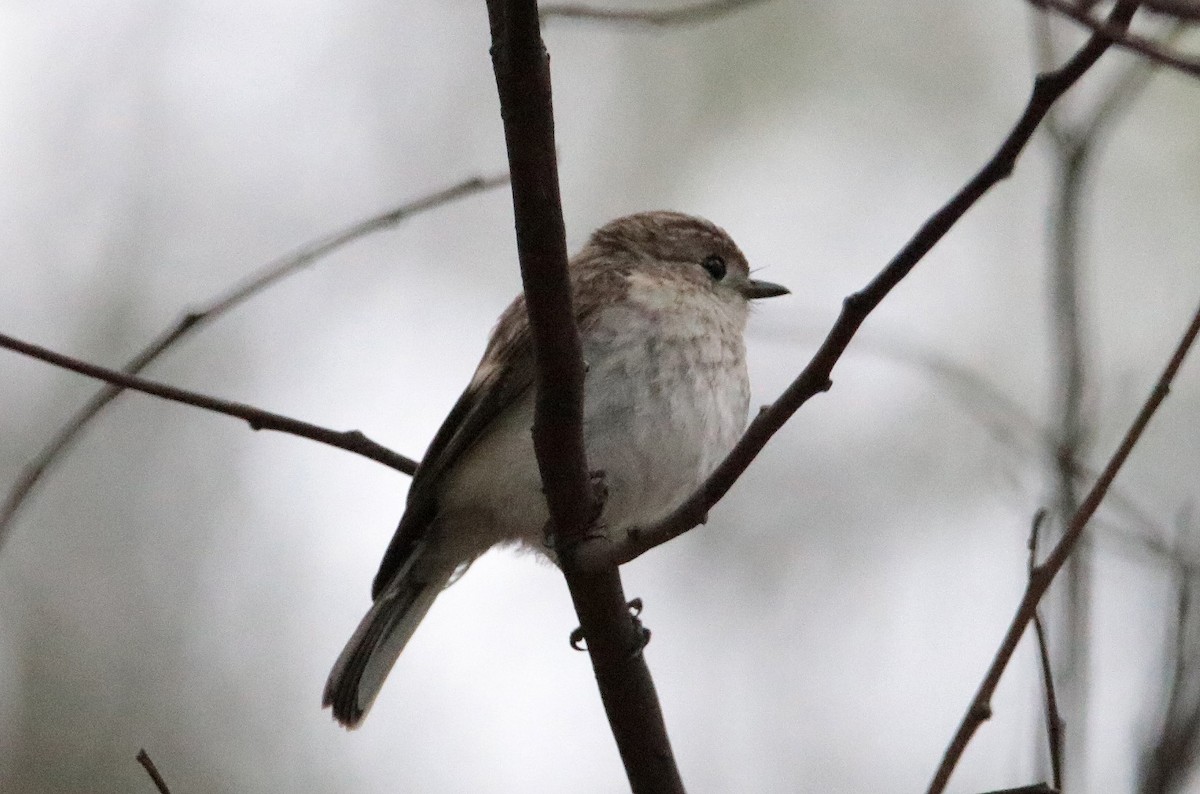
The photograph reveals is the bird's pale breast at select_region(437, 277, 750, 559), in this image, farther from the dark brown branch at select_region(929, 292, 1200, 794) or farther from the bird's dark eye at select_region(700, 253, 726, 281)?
the dark brown branch at select_region(929, 292, 1200, 794)

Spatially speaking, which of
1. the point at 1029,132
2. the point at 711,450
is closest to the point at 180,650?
the point at 711,450

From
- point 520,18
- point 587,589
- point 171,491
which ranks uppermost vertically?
point 171,491

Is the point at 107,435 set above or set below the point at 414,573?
above

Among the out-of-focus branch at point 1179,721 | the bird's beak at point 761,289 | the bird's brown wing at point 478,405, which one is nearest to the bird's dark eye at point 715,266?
→ the bird's beak at point 761,289

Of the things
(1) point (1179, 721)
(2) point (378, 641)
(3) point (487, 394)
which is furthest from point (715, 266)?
(1) point (1179, 721)

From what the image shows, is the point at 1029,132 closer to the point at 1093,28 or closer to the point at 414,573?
the point at 1093,28

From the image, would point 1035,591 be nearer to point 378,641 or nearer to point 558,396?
point 558,396
